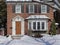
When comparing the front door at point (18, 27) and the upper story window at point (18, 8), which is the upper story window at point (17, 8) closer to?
the upper story window at point (18, 8)

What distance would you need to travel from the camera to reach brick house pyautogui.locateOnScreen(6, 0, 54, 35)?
3055 centimetres

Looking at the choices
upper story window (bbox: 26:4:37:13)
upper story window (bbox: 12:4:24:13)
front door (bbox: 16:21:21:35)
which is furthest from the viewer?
upper story window (bbox: 26:4:37:13)

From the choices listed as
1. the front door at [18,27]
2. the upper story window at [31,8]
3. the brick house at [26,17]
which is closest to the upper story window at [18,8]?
the brick house at [26,17]

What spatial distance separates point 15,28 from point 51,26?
439cm

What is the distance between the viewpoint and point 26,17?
30.8 meters

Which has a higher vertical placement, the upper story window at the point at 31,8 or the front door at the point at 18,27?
the upper story window at the point at 31,8

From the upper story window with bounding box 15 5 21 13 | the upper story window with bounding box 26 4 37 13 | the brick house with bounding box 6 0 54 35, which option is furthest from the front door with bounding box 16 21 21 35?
the upper story window with bounding box 26 4 37 13

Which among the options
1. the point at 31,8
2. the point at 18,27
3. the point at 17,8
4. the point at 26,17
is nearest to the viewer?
the point at 18,27

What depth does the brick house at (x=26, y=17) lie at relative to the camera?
1203 inches

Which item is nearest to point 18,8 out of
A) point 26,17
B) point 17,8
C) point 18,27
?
point 17,8

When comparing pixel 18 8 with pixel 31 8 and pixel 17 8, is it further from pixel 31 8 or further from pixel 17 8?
pixel 31 8

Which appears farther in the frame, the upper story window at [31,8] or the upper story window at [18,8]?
the upper story window at [31,8]

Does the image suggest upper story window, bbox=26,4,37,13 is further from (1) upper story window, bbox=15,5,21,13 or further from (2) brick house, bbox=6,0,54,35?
(1) upper story window, bbox=15,5,21,13

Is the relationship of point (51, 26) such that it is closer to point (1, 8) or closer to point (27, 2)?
point (27, 2)
